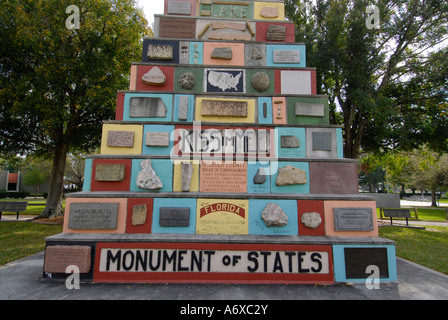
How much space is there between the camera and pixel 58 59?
11.5 m

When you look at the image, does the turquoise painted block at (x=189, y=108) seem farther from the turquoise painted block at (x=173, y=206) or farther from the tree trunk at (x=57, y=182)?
the tree trunk at (x=57, y=182)

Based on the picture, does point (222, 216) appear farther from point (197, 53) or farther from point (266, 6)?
point (266, 6)

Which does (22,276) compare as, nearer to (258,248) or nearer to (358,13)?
(258,248)

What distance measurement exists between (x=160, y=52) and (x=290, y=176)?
498cm

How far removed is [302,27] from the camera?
13.6m

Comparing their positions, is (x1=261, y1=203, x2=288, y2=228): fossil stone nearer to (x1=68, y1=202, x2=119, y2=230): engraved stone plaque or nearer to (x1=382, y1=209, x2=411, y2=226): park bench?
(x1=68, y1=202, x2=119, y2=230): engraved stone plaque

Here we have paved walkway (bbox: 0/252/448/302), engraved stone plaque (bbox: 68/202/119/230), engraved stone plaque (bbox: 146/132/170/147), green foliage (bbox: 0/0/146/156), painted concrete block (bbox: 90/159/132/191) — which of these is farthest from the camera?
green foliage (bbox: 0/0/146/156)

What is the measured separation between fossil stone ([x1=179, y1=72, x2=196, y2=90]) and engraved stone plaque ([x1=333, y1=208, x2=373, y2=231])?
4.76 meters

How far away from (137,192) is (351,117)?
39.7 ft

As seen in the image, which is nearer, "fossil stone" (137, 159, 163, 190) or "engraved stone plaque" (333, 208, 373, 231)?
"engraved stone plaque" (333, 208, 373, 231)

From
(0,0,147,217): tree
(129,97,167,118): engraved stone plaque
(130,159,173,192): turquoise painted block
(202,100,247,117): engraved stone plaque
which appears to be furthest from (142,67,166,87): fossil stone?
(0,0,147,217): tree

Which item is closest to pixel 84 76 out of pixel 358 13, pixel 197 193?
pixel 197 193

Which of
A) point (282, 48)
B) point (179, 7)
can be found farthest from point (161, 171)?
point (179, 7)

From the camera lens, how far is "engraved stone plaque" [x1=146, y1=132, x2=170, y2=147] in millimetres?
6207
